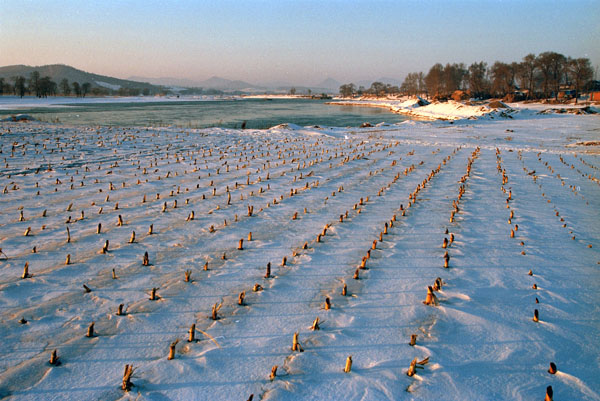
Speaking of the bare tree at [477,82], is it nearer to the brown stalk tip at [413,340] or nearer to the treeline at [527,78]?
the treeline at [527,78]

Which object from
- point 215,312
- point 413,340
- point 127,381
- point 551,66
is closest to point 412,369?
point 413,340

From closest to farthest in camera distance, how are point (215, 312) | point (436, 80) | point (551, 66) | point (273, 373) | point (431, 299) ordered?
1. point (273, 373)
2. point (215, 312)
3. point (431, 299)
4. point (551, 66)
5. point (436, 80)

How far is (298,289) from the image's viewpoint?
4.18 metres

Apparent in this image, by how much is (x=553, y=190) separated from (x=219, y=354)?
31.7 ft

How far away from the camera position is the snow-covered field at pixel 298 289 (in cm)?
282

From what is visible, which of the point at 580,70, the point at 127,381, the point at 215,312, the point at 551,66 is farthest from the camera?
the point at 551,66

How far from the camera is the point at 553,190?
930cm

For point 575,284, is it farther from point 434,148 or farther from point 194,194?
point 434,148

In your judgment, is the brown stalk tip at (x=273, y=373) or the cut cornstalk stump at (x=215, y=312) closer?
the brown stalk tip at (x=273, y=373)

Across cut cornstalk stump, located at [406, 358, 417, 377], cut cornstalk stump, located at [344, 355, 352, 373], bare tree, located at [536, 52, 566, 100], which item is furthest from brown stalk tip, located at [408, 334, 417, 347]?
bare tree, located at [536, 52, 566, 100]

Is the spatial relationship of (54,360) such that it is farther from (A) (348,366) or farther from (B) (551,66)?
(B) (551,66)

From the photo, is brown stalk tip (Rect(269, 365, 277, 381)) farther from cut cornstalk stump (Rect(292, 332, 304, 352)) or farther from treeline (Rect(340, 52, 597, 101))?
treeline (Rect(340, 52, 597, 101))

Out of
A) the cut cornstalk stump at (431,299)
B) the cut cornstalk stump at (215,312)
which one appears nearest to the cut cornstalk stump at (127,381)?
the cut cornstalk stump at (215,312)

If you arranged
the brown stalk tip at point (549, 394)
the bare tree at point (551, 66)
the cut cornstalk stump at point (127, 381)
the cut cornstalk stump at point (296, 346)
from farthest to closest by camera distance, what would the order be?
the bare tree at point (551, 66) < the cut cornstalk stump at point (296, 346) < the cut cornstalk stump at point (127, 381) < the brown stalk tip at point (549, 394)
